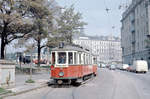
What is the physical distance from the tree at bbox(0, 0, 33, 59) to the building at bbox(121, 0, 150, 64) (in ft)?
155

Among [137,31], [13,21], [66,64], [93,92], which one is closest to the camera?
[93,92]

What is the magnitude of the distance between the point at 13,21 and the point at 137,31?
239 ft

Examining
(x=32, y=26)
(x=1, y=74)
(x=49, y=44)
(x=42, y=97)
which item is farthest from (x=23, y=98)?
(x=49, y=44)

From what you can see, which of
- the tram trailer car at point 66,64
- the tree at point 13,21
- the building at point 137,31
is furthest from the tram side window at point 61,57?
the building at point 137,31

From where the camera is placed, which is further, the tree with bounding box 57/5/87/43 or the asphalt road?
the tree with bounding box 57/5/87/43

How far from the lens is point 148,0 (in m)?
80.0

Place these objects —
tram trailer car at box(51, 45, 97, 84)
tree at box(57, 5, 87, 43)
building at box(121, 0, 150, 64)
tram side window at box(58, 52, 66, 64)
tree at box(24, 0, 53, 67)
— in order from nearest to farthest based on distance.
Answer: tram trailer car at box(51, 45, 97, 84) → tram side window at box(58, 52, 66, 64) → tree at box(24, 0, 53, 67) → tree at box(57, 5, 87, 43) → building at box(121, 0, 150, 64)

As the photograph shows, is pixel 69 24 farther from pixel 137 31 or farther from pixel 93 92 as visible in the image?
pixel 137 31

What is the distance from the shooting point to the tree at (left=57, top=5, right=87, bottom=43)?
42906mm

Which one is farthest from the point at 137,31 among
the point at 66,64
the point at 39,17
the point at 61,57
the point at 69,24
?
the point at 66,64

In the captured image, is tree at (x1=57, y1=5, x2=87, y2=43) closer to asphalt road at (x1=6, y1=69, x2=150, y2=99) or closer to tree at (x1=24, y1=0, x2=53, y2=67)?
tree at (x1=24, y1=0, x2=53, y2=67)

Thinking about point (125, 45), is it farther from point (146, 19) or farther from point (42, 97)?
point (42, 97)

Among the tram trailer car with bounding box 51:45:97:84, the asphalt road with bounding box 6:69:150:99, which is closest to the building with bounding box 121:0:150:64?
the tram trailer car with bounding box 51:45:97:84

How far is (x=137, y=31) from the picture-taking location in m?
95.0
